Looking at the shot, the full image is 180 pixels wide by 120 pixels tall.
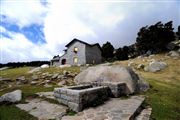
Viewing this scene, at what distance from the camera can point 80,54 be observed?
200 feet

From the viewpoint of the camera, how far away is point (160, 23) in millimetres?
63156

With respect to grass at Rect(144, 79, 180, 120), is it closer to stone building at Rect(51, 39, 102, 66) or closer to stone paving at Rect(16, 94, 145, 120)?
stone paving at Rect(16, 94, 145, 120)

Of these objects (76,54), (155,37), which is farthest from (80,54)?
(155,37)

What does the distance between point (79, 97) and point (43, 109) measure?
1950mm

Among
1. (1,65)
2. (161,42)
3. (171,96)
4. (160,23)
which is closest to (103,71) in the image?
(171,96)

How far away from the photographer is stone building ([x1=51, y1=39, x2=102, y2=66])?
2386 inches

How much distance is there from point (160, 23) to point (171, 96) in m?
48.3

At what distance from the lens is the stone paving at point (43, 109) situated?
11.4 metres

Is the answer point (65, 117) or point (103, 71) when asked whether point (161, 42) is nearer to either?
point (103, 71)

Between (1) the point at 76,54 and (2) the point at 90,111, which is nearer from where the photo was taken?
(2) the point at 90,111

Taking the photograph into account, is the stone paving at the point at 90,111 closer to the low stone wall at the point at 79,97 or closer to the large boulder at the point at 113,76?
the low stone wall at the point at 79,97

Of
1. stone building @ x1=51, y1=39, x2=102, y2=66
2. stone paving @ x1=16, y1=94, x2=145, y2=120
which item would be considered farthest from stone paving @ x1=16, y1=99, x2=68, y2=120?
stone building @ x1=51, y1=39, x2=102, y2=66

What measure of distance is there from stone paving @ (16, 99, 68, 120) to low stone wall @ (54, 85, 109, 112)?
0.49 m

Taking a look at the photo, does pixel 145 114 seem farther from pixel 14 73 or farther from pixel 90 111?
pixel 14 73
